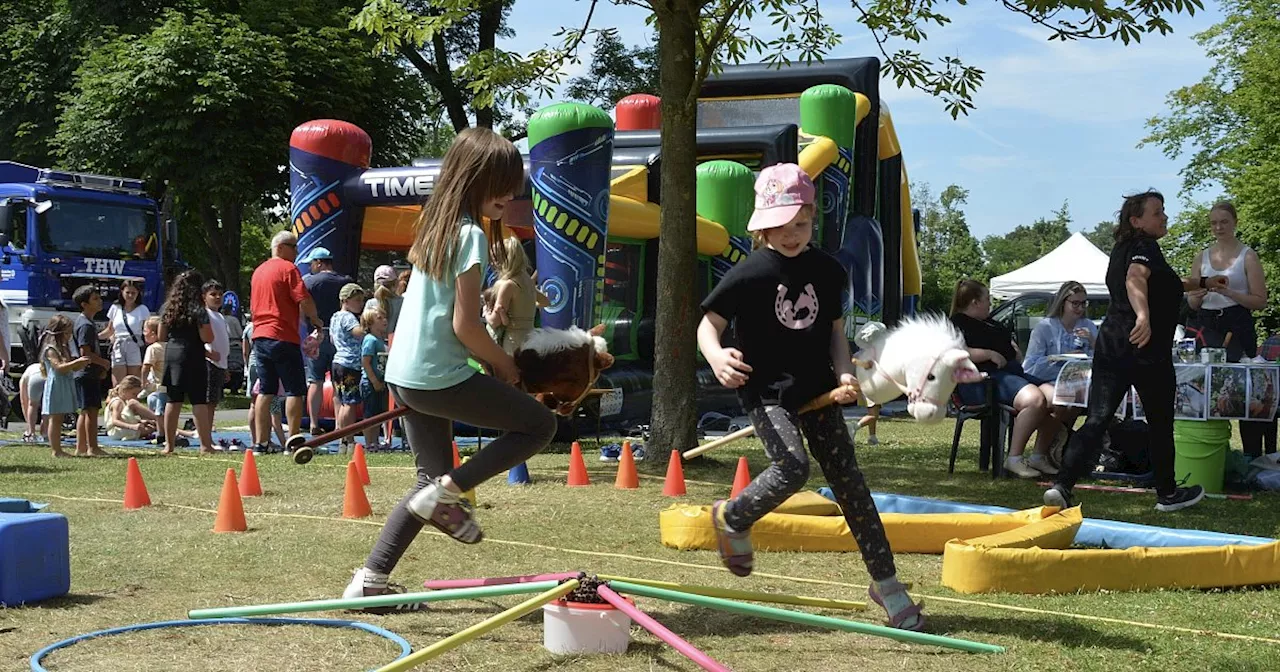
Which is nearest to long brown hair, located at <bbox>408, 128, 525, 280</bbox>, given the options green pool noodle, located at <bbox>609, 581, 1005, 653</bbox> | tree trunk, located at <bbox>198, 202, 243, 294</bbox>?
green pool noodle, located at <bbox>609, 581, 1005, 653</bbox>

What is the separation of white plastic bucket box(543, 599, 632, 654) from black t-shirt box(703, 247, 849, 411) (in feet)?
3.17

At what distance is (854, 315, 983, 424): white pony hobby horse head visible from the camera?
495 centimetres

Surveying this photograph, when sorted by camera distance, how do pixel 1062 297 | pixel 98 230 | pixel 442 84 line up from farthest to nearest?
1. pixel 442 84
2. pixel 98 230
3. pixel 1062 297

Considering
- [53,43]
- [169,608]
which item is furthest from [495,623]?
[53,43]

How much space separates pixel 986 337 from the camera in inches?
415

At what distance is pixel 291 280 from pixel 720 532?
8205 millimetres

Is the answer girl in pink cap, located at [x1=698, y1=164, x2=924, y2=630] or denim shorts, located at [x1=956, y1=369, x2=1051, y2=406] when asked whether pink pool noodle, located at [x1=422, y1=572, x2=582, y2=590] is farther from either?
denim shorts, located at [x1=956, y1=369, x2=1051, y2=406]

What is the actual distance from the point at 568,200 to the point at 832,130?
22.5 ft

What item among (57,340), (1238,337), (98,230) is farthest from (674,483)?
(98,230)

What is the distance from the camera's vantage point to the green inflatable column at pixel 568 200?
12.9 m

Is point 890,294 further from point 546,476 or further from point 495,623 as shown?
point 495,623

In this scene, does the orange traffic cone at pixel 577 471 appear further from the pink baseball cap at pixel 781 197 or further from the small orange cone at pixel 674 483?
the pink baseball cap at pixel 781 197

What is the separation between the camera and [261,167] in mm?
29031

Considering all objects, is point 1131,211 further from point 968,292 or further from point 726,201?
point 726,201
